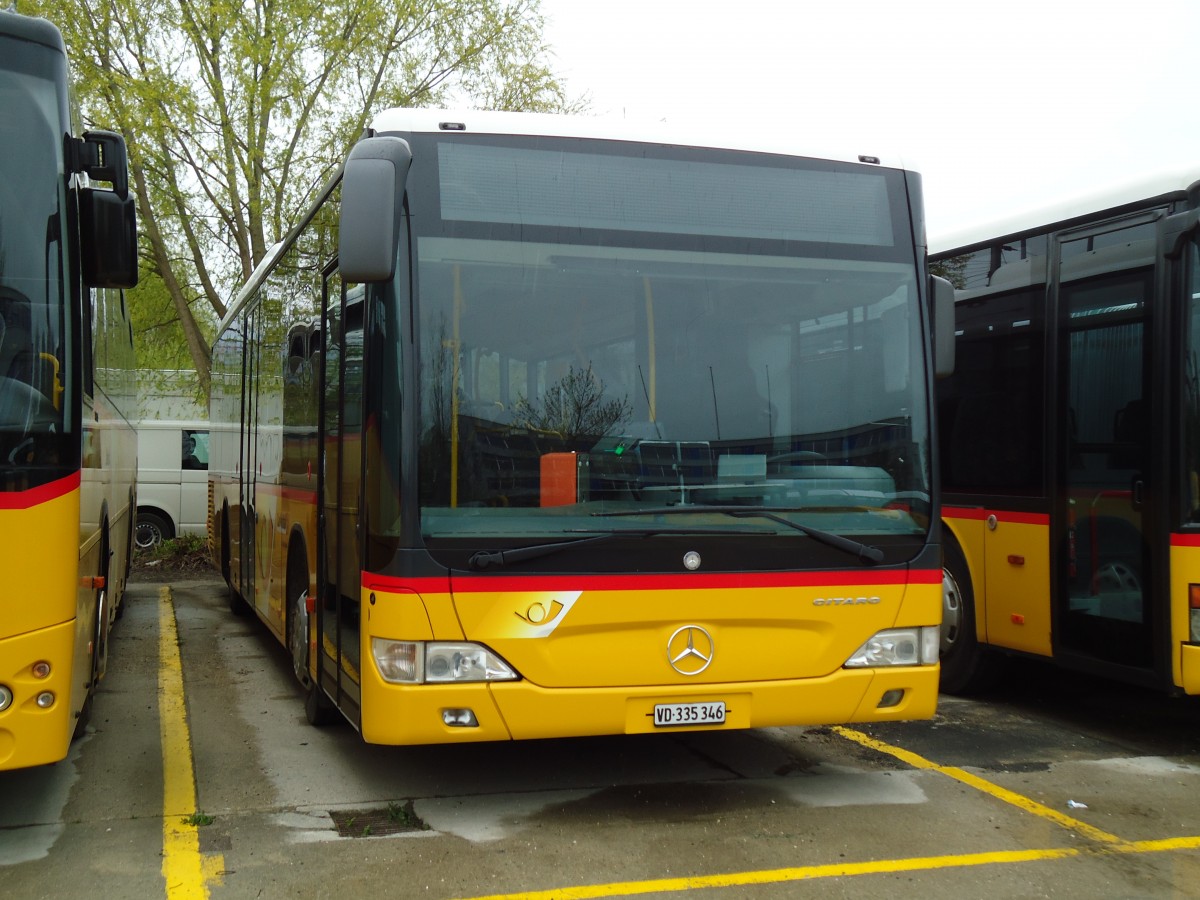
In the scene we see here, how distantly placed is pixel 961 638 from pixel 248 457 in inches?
225

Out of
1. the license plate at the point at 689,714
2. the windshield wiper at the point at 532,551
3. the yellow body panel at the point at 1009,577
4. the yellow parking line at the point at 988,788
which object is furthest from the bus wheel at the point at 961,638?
the windshield wiper at the point at 532,551

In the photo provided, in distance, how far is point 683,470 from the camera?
5270 mm

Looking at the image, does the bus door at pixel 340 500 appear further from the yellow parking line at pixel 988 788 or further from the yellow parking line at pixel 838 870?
the yellow parking line at pixel 988 788

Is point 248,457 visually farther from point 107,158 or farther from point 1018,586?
point 1018,586

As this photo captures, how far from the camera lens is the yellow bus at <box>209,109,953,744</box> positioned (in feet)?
16.6

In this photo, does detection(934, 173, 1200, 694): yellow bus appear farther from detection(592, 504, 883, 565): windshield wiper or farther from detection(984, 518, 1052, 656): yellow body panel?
detection(592, 504, 883, 565): windshield wiper

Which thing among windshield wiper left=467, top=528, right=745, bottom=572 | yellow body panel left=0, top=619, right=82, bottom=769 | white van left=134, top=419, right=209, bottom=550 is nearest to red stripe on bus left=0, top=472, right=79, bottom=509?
yellow body panel left=0, top=619, right=82, bottom=769

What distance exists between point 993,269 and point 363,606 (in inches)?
194

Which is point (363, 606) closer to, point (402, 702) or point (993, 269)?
point (402, 702)

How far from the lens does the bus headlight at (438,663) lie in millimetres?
5016

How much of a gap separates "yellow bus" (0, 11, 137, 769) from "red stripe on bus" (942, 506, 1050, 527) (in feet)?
17.1

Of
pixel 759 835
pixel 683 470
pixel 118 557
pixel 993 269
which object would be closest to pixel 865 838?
pixel 759 835

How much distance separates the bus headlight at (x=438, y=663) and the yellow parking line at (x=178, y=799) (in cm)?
101

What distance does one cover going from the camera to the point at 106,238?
509 cm
